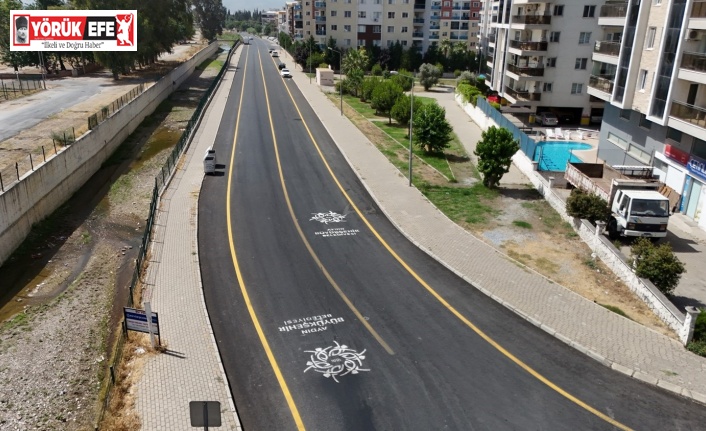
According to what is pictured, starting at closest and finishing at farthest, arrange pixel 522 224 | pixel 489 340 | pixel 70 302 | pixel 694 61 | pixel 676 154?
pixel 489 340 → pixel 70 302 → pixel 694 61 → pixel 522 224 → pixel 676 154

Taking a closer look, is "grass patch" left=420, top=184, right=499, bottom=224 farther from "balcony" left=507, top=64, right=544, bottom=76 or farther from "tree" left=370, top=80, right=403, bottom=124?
"balcony" left=507, top=64, right=544, bottom=76

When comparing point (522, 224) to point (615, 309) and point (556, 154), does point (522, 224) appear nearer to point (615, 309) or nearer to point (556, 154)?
point (615, 309)

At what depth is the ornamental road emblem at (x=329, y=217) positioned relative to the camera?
29416 millimetres

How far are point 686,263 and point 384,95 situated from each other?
131 feet

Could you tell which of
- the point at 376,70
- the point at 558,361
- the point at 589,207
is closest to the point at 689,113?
the point at 589,207

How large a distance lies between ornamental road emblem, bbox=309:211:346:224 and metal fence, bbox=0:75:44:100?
154ft

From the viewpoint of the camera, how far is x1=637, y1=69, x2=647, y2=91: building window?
3356 centimetres

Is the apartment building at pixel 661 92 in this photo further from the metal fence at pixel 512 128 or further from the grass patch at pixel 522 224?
the grass patch at pixel 522 224

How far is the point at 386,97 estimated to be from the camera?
5912 cm

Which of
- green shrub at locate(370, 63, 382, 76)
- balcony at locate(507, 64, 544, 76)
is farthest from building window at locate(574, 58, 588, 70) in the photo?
green shrub at locate(370, 63, 382, 76)

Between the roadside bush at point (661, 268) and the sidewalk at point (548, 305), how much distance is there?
258 centimetres

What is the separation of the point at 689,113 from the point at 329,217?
2025 cm

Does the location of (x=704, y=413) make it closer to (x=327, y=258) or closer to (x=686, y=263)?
(x=686, y=263)

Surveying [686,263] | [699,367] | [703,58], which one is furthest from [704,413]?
[703,58]
